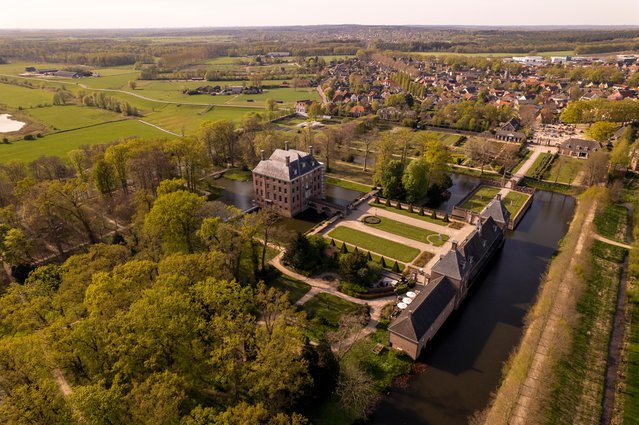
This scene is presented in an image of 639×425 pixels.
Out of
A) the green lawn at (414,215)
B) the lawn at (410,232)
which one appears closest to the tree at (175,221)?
the lawn at (410,232)

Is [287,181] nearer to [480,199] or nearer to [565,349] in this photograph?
[480,199]

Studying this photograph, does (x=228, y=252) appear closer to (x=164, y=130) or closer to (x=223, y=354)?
(x=223, y=354)

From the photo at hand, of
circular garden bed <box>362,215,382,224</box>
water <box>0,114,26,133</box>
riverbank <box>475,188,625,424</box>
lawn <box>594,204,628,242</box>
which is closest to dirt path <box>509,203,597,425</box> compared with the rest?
riverbank <box>475,188,625,424</box>

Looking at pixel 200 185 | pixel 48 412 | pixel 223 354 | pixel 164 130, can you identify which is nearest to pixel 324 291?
pixel 223 354

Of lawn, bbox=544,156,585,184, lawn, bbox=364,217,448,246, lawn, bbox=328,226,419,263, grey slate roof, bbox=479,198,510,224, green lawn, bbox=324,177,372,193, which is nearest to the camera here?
lawn, bbox=328,226,419,263

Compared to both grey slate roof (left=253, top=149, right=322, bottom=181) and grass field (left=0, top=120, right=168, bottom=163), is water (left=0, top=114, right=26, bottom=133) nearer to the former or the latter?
grass field (left=0, top=120, right=168, bottom=163)

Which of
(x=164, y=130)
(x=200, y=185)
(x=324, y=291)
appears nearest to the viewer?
(x=324, y=291)
